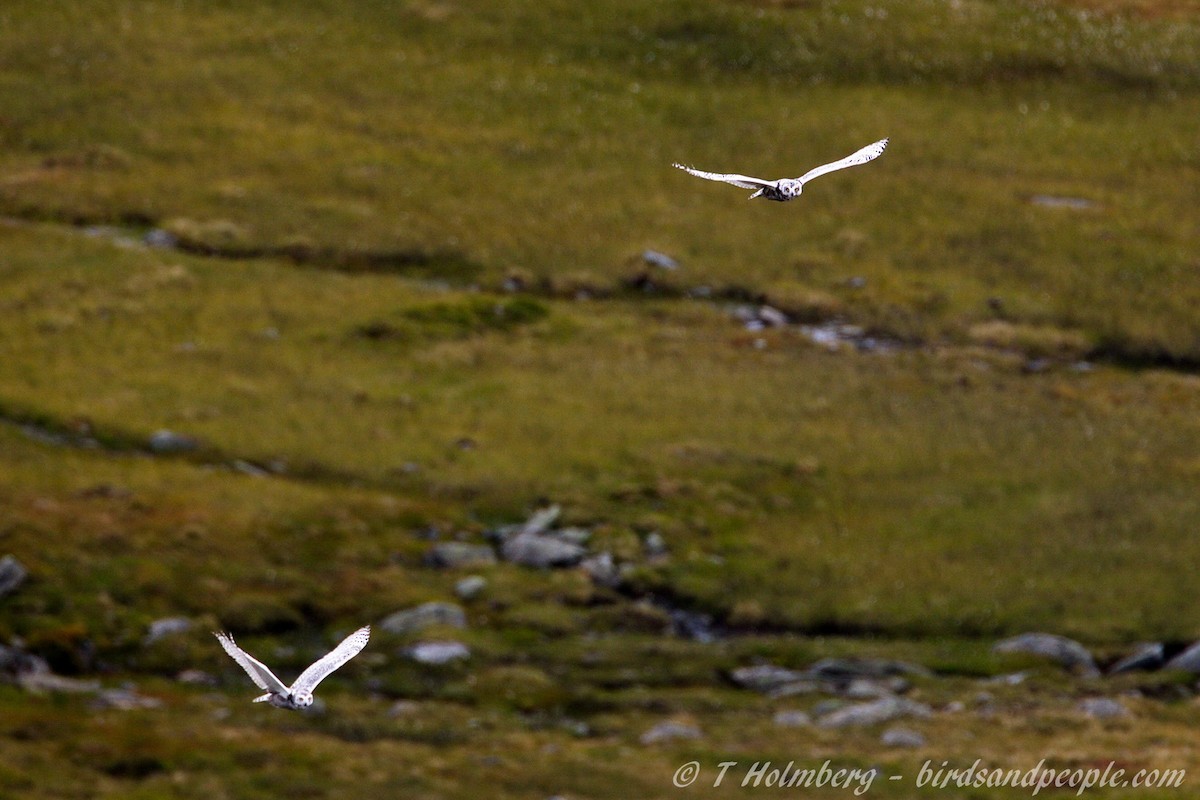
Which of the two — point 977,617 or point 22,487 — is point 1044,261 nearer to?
point 977,617

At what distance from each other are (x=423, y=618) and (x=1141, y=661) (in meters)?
19.0

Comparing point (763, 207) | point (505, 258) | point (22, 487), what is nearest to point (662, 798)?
point (22, 487)

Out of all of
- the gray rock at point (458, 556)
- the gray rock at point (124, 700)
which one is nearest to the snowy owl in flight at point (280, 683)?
the gray rock at point (124, 700)

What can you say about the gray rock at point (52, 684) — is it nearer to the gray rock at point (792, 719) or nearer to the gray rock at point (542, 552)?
the gray rock at point (542, 552)

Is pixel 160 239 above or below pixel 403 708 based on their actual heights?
above

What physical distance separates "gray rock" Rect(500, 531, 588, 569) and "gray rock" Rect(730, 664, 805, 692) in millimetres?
7360

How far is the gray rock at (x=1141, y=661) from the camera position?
4191cm

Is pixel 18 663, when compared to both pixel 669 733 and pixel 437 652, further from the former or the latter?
pixel 669 733

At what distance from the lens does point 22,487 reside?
46.6m

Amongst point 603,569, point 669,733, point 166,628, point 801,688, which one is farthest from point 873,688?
point 166,628

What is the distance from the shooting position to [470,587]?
45.5 meters

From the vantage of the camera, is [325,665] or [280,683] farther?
[325,665]

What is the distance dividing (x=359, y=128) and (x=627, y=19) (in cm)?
1598

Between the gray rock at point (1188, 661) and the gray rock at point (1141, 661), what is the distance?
335mm
